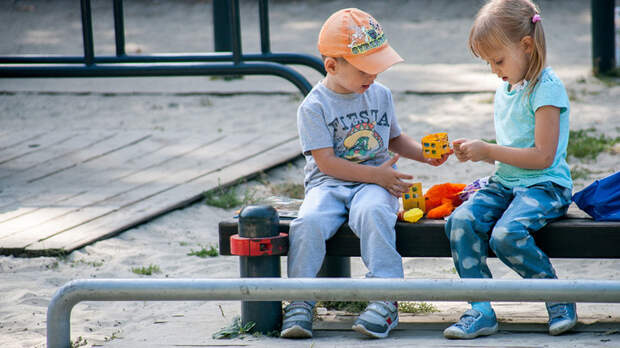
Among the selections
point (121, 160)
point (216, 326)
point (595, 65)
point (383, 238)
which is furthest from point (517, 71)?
point (595, 65)

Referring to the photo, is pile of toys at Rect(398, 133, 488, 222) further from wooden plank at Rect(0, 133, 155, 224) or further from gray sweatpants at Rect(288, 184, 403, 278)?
wooden plank at Rect(0, 133, 155, 224)

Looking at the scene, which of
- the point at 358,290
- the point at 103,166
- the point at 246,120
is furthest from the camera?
the point at 246,120

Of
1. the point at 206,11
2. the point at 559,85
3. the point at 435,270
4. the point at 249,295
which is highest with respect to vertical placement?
the point at 206,11

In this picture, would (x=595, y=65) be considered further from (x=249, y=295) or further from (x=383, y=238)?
(x=249, y=295)

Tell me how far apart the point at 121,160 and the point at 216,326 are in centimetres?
259

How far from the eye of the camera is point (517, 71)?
8.76ft

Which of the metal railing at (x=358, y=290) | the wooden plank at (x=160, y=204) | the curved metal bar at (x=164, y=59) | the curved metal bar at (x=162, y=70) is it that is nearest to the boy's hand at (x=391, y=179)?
the metal railing at (x=358, y=290)

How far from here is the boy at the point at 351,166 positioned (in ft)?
8.55

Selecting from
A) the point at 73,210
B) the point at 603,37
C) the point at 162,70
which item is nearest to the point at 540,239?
the point at 162,70

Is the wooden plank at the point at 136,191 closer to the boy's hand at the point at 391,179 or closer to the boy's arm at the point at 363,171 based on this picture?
the boy's arm at the point at 363,171

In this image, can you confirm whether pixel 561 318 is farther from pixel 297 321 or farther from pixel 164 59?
pixel 164 59

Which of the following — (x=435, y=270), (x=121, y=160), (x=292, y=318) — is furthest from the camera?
(x=121, y=160)

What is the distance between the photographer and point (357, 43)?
2756 mm

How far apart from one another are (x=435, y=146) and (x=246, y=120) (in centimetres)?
392
